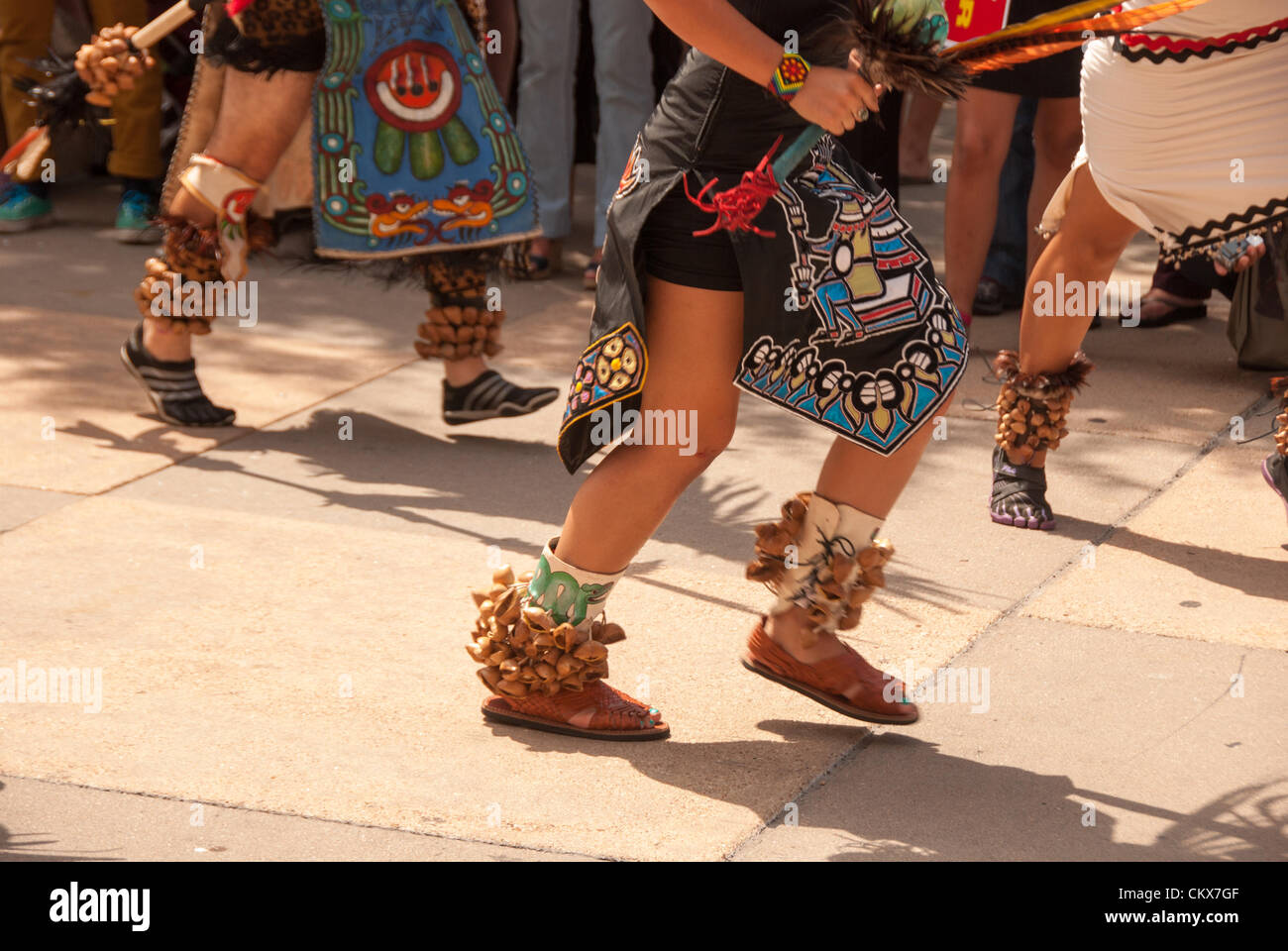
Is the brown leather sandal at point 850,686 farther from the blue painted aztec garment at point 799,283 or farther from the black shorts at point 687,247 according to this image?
the black shorts at point 687,247

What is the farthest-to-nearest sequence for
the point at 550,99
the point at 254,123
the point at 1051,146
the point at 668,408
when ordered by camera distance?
the point at 550,99 < the point at 1051,146 < the point at 254,123 < the point at 668,408

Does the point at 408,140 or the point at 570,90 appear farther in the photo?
the point at 570,90

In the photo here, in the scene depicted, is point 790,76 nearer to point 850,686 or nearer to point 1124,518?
point 850,686

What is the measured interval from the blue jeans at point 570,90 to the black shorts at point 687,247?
13.0ft

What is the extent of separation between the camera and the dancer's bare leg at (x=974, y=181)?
5.86 m

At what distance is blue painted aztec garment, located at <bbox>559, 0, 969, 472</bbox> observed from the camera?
120 inches

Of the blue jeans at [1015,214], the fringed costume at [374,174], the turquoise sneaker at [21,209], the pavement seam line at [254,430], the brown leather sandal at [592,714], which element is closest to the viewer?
the brown leather sandal at [592,714]

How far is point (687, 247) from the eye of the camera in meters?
3.10

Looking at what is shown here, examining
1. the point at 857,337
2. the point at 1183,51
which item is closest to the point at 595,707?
the point at 857,337

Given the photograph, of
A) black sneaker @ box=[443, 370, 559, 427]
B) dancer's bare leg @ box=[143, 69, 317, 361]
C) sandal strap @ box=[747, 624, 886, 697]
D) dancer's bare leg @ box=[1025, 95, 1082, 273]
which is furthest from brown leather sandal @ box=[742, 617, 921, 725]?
dancer's bare leg @ box=[1025, 95, 1082, 273]

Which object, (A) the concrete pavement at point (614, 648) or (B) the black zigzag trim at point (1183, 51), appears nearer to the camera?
(A) the concrete pavement at point (614, 648)

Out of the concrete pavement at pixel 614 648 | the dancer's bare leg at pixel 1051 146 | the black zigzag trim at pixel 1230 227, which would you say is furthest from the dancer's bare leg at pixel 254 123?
the dancer's bare leg at pixel 1051 146

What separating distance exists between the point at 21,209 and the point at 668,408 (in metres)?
5.76

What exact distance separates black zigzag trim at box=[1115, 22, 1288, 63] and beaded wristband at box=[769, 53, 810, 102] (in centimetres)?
150
